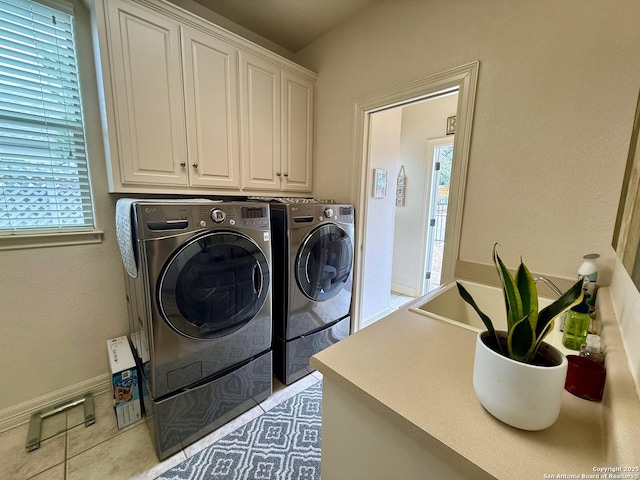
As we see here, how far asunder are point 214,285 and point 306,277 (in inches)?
24.5

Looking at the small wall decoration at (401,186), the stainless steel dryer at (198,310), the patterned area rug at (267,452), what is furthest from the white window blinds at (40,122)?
the small wall decoration at (401,186)

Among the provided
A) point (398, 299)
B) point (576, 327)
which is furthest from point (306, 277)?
point (398, 299)

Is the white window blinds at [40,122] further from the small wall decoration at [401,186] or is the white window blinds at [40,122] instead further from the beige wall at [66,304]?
the small wall decoration at [401,186]

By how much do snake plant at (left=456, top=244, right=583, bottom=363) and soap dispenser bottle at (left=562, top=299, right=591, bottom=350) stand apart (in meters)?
0.47

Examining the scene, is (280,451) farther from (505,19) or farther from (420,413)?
(505,19)

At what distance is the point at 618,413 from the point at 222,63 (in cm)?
223

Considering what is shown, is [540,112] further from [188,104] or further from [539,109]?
[188,104]

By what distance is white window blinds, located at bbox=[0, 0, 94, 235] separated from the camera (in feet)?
4.44

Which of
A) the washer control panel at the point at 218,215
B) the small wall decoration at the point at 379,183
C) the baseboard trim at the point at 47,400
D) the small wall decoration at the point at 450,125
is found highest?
the small wall decoration at the point at 450,125

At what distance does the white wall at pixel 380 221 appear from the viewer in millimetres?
2301

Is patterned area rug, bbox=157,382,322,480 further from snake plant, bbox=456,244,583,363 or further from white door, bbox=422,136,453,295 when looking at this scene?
white door, bbox=422,136,453,295

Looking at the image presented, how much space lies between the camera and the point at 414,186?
344cm

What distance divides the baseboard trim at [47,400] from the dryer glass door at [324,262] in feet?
5.00

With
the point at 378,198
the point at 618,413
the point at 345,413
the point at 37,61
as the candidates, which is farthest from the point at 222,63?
the point at 618,413
